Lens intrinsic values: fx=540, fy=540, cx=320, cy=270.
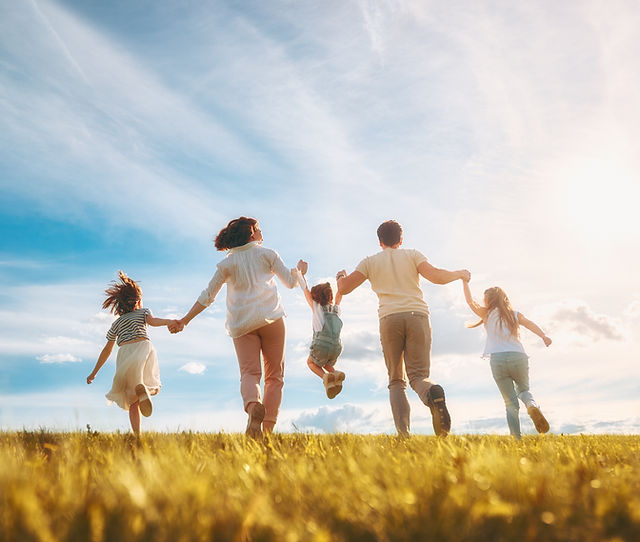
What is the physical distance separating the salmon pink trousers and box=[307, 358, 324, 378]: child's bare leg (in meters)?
1.39

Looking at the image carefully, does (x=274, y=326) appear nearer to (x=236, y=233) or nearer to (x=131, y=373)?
(x=236, y=233)

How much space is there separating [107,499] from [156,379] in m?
6.10

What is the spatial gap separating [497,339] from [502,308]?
21.8 inches

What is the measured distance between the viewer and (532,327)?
9539 millimetres

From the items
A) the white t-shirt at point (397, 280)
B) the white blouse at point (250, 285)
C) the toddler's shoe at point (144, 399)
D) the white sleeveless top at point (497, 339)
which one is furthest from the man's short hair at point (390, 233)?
the toddler's shoe at point (144, 399)

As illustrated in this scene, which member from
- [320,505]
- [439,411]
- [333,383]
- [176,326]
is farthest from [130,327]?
[320,505]

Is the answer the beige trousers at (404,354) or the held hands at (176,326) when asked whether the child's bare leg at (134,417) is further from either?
the beige trousers at (404,354)

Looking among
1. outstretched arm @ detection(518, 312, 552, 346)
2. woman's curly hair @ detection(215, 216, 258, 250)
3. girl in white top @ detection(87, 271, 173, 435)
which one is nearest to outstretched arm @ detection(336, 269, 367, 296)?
woman's curly hair @ detection(215, 216, 258, 250)

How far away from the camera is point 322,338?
26.6 feet

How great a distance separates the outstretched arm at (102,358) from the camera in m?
8.30

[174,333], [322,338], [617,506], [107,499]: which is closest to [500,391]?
[322,338]

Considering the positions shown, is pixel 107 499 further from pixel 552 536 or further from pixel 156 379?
pixel 156 379

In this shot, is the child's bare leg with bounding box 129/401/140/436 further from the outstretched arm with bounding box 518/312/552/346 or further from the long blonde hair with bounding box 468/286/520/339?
the outstretched arm with bounding box 518/312/552/346

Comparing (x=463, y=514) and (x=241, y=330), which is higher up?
(x=241, y=330)
